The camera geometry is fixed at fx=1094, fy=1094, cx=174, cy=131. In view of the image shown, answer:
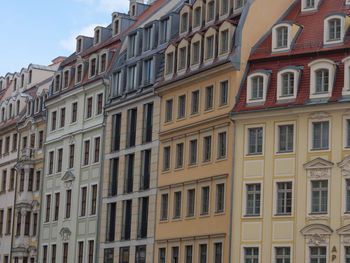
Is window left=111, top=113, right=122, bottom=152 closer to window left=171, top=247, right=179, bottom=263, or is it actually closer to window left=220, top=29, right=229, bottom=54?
window left=171, top=247, right=179, bottom=263

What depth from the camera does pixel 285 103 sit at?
6494cm

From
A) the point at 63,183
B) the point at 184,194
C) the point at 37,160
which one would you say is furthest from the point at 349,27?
the point at 37,160

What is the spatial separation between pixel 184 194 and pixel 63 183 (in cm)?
1888

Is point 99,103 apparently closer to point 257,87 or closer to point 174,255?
point 174,255

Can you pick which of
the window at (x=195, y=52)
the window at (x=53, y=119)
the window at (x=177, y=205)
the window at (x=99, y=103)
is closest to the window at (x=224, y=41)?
the window at (x=195, y=52)

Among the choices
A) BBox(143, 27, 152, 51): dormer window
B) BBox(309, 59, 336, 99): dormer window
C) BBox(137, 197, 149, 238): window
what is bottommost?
BBox(137, 197, 149, 238): window

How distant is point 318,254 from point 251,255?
4.86 meters

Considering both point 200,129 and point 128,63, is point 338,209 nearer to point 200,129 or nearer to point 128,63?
point 200,129

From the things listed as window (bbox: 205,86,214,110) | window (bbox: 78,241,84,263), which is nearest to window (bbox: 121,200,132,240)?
window (bbox: 78,241,84,263)

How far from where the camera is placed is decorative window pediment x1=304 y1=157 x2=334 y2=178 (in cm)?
6244

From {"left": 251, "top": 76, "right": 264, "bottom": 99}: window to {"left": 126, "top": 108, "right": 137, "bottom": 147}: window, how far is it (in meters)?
14.5

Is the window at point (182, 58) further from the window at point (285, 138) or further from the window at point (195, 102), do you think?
the window at point (285, 138)

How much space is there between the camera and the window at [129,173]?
7881 cm

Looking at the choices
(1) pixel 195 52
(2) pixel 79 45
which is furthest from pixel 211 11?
(2) pixel 79 45
